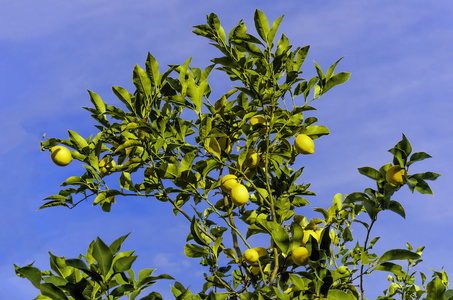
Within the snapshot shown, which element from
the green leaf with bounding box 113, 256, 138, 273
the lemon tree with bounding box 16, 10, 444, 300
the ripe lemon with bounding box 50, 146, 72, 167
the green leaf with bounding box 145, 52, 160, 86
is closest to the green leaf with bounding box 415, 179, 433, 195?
the lemon tree with bounding box 16, 10, 444, 300

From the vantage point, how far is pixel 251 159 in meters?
2.93

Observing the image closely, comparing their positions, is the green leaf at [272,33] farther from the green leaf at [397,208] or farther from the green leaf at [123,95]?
the green leaf at [397,208]

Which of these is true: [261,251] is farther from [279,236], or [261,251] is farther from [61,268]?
[61,268]

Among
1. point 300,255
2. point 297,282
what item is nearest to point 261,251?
point 300,255

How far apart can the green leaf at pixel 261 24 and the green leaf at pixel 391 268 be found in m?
1.46

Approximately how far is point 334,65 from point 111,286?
1.85m

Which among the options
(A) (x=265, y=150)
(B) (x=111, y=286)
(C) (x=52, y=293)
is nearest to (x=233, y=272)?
(A) (x=265, y=150)

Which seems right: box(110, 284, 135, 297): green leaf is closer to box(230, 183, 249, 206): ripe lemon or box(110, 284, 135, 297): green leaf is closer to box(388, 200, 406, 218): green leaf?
box(230, 183, 249, 206): ripe lemon

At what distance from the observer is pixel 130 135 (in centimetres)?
288

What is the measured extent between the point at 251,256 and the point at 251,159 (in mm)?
596

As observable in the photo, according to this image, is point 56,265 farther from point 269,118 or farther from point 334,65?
point 334,65

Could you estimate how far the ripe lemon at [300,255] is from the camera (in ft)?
8.15

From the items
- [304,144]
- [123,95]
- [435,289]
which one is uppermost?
[123,95]

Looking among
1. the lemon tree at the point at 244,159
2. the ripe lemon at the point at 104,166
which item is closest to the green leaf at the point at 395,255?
the lemon tree at the point at 244,159
